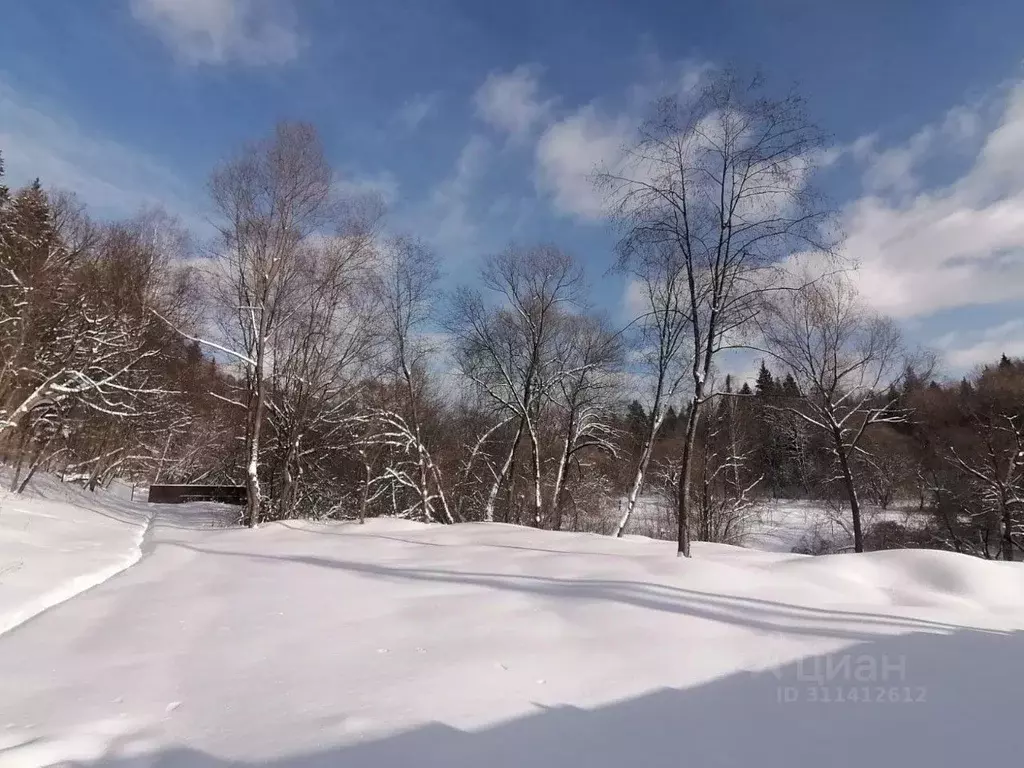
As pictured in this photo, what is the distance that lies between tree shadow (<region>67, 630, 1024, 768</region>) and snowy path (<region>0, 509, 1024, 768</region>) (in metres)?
0.02

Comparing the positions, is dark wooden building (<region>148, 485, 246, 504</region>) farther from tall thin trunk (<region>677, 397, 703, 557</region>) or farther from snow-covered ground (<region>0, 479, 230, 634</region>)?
tall thin trunk (<region>677, 397, 703, 557</region>)

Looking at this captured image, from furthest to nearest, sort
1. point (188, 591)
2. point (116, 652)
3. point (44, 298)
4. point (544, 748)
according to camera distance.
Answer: point (44, 298) → point (188, 591) → point (116, 652) → point (544, 748)

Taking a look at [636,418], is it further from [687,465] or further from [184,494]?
[184,494]

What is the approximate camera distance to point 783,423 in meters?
22.5

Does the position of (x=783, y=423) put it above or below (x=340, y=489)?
above

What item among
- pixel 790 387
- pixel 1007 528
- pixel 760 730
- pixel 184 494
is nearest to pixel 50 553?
pixel 760 730

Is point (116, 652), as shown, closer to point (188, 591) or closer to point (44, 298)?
point (188, 591)

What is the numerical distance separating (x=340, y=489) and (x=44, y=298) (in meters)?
10.8

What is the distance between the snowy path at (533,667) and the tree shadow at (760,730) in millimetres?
16

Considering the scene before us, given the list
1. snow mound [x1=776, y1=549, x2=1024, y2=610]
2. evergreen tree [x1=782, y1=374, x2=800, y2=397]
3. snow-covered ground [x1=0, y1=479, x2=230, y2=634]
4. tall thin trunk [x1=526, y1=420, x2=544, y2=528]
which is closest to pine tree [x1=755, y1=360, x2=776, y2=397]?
evergreen tree [x1=782, y1=374, x2=800, y2=397]

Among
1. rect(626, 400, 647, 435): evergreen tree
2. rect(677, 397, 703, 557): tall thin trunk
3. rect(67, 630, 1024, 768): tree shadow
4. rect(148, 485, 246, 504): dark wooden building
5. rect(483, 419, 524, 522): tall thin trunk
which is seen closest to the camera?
rect(67, 630, 1024, 768): tree shadow

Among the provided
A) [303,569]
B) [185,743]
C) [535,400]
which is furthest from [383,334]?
[185,743]

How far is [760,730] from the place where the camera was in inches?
126

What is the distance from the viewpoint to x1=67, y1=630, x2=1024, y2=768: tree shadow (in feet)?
9.42
